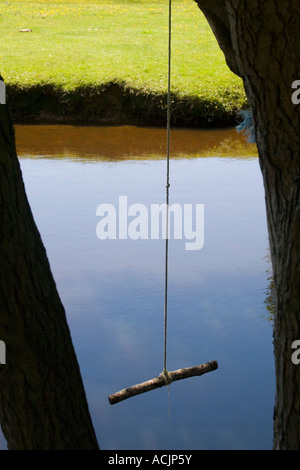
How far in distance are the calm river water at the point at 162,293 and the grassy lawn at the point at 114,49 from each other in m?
1.30

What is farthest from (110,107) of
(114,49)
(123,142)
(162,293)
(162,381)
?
(162,381)

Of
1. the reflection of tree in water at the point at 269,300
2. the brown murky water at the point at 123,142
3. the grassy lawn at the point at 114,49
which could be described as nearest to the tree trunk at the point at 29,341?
the reflection of tree in water at the point at 269,300

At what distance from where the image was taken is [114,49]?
11047 millimetres

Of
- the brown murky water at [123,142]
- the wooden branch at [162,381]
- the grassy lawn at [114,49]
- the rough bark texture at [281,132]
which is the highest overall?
the grassy lawn at [114,49]

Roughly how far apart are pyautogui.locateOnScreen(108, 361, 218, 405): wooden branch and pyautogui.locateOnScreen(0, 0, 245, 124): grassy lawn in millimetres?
5678

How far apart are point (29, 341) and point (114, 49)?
963cm

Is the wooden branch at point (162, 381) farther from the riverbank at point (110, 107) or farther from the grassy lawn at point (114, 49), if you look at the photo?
the grassy lawn at point (114, 49)

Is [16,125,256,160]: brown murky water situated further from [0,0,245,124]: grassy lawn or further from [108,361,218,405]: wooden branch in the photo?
[108,361,218,405]: wooden branch

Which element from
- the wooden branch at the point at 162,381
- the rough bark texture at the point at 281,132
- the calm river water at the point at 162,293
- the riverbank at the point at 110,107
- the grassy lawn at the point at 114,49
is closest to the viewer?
the rough bark texture at the point at 281,132

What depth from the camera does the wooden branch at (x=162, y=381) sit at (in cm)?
254

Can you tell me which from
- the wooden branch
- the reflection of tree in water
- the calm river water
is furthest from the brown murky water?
the wooden branch

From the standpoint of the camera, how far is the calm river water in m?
3.29
